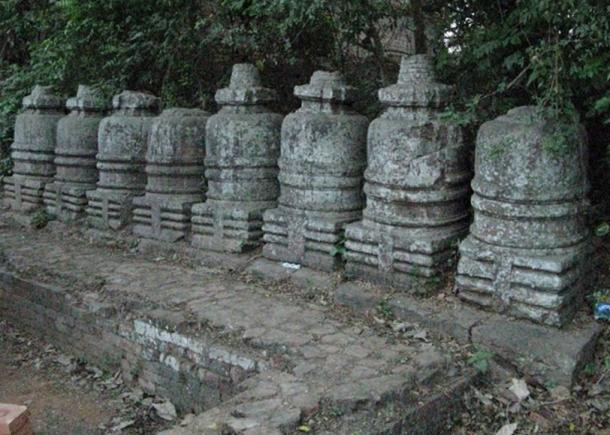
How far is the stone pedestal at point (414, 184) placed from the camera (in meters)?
4.47

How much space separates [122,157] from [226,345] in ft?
9.20

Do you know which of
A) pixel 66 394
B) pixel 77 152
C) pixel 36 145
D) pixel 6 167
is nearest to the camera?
pixel 66 394

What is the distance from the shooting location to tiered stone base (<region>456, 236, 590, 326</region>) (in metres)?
3.95

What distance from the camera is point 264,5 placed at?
6.10m

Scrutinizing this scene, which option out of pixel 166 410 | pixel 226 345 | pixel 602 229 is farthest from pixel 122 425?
pixel 602 229

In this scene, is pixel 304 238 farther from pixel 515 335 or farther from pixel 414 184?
pixel 515 335

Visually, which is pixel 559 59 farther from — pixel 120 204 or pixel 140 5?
pixel 140 5

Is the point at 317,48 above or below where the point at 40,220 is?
above

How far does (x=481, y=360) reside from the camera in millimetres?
3854

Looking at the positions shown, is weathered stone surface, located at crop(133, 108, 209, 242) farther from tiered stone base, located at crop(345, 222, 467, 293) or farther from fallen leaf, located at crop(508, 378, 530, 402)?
fallen leaf, located at crop(508, 378, 530, 402)

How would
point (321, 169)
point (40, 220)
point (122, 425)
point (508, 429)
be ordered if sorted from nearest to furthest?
point (508, 429) < point (122, 425) < point (321, 169) < point (40, 220)

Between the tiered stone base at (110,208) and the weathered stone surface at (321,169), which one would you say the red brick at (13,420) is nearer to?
the weathered stone surface at (321,169)

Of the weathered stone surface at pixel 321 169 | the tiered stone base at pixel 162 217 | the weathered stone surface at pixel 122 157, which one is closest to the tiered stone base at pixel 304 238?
the weathered stone surface at pixel 321 169

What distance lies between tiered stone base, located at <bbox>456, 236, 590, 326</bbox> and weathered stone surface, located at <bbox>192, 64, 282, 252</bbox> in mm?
1848
